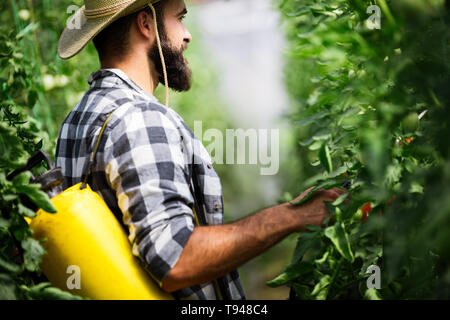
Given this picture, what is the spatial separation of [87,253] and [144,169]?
0.76ft

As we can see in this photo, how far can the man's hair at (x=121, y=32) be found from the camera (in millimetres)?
1444

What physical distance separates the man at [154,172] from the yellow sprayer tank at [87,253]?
5 cm

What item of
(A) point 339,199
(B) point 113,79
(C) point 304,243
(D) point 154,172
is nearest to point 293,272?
(C) point 304,243

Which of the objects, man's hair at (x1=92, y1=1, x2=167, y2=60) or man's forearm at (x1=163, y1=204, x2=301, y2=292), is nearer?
man's forearm at (x1=163, y1=204, x2=301, y2=292)

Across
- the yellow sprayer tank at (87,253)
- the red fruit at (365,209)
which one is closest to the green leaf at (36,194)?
the yellow sprayer tank at (87,253)

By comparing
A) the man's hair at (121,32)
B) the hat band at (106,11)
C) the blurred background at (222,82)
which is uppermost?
the hat band at (106,11)

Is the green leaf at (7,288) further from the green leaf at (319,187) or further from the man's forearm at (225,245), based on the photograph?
the green leaf at (319,187)

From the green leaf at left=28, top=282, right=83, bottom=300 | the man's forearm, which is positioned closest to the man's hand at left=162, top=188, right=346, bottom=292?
the man's forearm

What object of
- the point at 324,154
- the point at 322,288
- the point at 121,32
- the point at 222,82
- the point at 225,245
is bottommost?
the point at 222,82

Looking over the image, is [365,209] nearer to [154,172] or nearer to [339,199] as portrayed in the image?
[339,199]

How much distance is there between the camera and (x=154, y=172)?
3.62ft

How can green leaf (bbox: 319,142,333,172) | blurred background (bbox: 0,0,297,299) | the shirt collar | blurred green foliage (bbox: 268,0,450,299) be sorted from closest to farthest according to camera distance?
blurred green foliage (bbox: 268,0,450,299) → green leaf (bbox: 319,142,333,172) → the shirt collar → blurred background (bbox: 0,0,297,299)

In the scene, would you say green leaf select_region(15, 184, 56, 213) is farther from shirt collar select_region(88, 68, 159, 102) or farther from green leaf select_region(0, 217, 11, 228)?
shirt collar select_region(88, 68, 159, 102)

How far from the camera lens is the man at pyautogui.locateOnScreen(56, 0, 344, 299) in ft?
3.53
